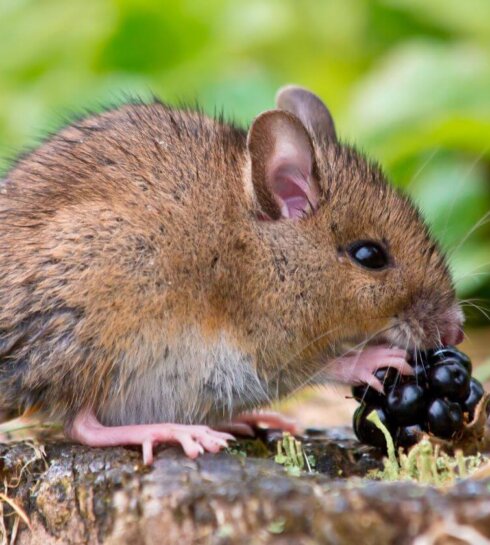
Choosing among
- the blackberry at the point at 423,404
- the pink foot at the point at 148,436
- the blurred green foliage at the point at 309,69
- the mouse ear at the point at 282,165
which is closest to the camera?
the pink foot at the point at 148,436

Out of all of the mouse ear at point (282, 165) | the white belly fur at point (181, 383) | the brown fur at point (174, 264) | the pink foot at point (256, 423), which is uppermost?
the mouse ear at point (282, 165)

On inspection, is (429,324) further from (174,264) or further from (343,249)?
(174,264)

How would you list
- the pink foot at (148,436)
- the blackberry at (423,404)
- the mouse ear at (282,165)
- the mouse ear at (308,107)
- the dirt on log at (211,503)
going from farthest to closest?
the mouse ear at (308,107) < the mouse ear at (282,165) < the blackberry at (423,404) < the pink foot at (148,436) < the dirt on log at (211,503)

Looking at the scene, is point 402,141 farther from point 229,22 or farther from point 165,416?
point 165,416

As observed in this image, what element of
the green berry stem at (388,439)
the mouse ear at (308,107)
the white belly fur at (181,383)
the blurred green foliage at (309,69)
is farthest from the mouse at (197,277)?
the blurred green foliage at (309,69)

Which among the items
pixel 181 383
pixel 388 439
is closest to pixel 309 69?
pixel 181 383

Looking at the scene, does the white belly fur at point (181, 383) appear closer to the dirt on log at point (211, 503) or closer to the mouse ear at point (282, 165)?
the dirt on log at point (211, 503)
